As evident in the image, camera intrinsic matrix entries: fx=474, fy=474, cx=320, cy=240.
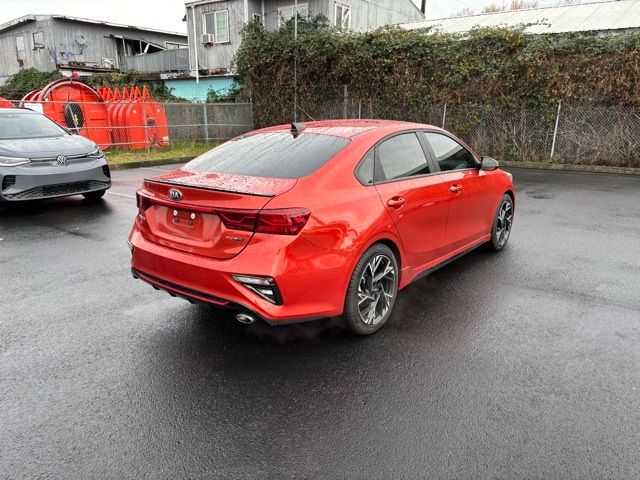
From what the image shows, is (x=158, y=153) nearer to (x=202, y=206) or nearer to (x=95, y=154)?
(x=95, y=154)

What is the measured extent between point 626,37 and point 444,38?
4.92 metres

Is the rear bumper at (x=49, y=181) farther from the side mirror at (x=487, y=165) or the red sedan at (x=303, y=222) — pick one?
the side mirror at (x=487, y=165)

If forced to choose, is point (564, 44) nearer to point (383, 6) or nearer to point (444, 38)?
point (444, 38)

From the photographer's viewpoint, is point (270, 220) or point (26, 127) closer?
point (270, 220)

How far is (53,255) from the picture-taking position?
551 cm

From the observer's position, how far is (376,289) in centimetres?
360

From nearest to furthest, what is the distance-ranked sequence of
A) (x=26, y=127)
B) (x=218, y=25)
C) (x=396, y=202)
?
(x=396, y=202)
(x=26, y=127)
(x=218, y=25)

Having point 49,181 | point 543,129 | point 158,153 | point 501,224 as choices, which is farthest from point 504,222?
point 158,153

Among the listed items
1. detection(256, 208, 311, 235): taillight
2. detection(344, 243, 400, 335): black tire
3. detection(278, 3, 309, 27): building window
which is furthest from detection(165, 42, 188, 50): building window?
detection(256, 208, 311, 235): taillight

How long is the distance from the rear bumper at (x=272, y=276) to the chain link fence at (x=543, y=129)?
41.2ft

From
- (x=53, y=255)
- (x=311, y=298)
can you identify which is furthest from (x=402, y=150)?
(x=53, y=255)

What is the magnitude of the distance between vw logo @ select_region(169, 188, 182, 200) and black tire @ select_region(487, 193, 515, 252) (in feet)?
11.8

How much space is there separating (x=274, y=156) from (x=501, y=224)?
322 cm

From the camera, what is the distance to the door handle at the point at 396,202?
3621 millimetres
